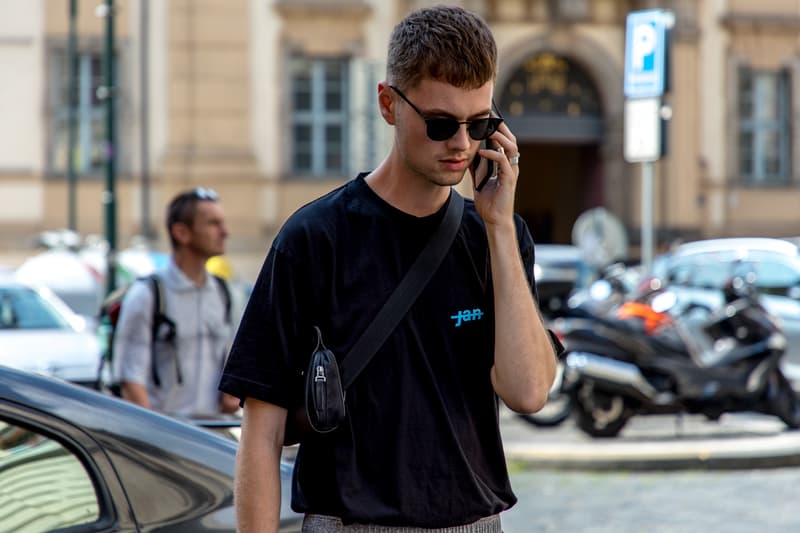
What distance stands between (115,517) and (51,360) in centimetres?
729

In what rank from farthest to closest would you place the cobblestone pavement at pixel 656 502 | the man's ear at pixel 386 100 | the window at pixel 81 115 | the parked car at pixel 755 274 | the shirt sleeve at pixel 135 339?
the window at pixel 81 115 → the parked car at pixel 755 274 → the cobblestone pavement at pixel 656 502 → the shirt sleeve at pixel 135 339 → the man's ear at pixel 386 100

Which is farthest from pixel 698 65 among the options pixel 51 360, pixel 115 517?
pixel 115 517

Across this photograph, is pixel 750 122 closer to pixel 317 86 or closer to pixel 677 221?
pixel 677 221

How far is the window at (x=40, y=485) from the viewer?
353 centimetres

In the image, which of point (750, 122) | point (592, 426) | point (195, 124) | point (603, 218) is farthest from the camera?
point (750, 122)

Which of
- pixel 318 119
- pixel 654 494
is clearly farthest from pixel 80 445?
pixel 318 119

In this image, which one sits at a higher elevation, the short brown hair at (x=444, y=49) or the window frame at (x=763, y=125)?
the window frame at (x=763, y=125)

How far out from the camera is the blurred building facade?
2797 cm

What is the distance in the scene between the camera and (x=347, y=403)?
2.84m

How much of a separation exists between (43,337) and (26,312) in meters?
0.58

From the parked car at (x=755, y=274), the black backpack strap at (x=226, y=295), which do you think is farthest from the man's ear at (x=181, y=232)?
the parked car at (x=755, y=274)

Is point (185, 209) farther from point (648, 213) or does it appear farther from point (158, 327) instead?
point (648, 213)

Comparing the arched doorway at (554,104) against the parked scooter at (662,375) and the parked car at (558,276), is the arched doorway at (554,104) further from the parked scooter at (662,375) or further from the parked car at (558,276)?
the parked scooter at (662,375)

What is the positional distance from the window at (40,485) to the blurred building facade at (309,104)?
24.6m
